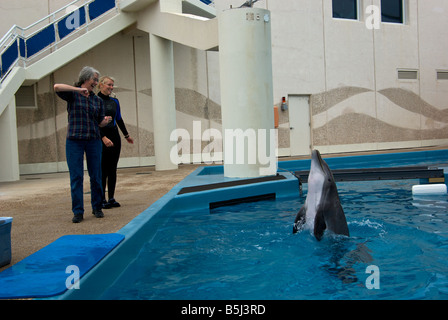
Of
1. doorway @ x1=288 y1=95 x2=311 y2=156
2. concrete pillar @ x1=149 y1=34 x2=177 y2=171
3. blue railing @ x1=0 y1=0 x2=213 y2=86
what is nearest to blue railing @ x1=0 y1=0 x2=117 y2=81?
blue railing @ x1=0 y1=0 x2=213 y2=86

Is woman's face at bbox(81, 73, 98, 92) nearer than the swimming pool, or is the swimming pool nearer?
the swimming pool

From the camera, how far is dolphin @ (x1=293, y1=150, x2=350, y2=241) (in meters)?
3.33

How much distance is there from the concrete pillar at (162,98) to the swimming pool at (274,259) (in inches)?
219

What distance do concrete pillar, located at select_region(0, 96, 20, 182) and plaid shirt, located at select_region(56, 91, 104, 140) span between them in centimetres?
589

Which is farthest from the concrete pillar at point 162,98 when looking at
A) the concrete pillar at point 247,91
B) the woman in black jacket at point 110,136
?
the woman in black jacket at point 110,136

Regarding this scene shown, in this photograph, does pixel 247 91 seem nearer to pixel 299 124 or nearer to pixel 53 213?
pixel 53 213

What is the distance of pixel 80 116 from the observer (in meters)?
4.07

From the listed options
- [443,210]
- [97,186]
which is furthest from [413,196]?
[97,186]

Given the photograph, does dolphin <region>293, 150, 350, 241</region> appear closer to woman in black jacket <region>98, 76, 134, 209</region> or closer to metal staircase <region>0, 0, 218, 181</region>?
woman in black jacket <region>98, 76, 134, 209</region>

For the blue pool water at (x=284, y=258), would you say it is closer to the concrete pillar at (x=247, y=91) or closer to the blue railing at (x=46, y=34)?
the concrete pillar at (x=247, y=91)

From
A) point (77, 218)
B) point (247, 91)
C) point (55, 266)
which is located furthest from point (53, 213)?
point (247, 91)

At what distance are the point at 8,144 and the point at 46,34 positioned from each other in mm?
2703

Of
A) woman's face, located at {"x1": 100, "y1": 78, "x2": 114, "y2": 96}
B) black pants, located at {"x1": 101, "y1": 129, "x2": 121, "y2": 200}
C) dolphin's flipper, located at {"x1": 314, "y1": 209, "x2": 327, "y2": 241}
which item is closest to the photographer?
dolphin's flipper, located at {"x1": 314, "y1": 209, "x2": 327, "y2": 241}

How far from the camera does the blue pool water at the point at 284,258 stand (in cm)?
264
